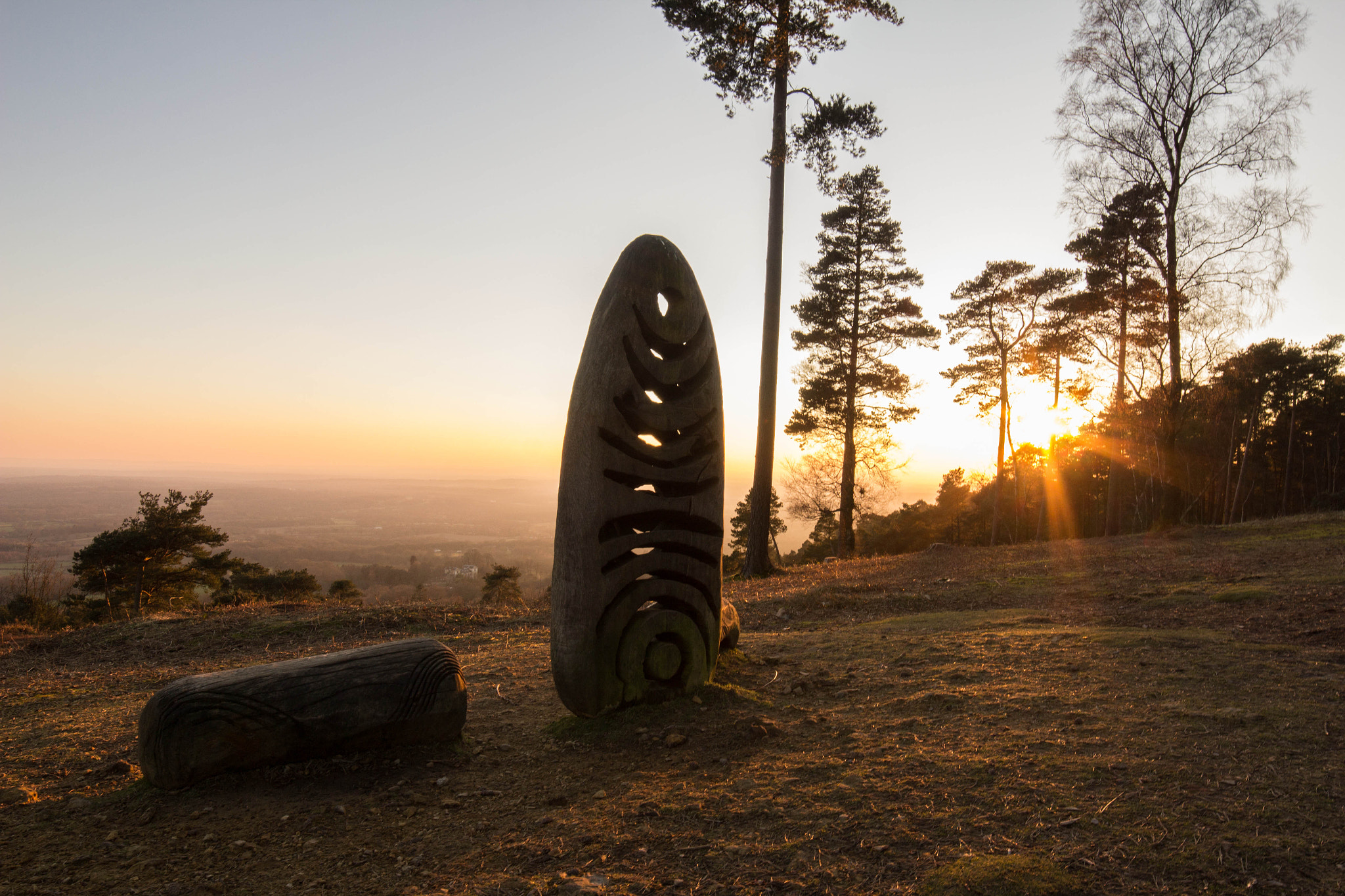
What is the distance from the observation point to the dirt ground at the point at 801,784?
9.67 feet

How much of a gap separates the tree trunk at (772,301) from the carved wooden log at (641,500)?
7.40 metres

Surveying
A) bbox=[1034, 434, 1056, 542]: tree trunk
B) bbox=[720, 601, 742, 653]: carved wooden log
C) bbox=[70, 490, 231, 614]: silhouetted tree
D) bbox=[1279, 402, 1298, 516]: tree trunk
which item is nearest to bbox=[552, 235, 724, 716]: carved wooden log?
bbox=[720, 601, 742, 653]: carved wooden log

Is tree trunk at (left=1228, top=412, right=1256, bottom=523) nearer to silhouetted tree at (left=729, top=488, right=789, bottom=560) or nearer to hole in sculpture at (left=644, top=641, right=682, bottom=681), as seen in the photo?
silhouetted tree at (left=729, top=488, right=789, bottom=560)

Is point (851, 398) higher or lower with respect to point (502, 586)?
higher

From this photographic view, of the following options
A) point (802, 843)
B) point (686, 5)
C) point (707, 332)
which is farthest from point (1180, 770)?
point (686, 5)

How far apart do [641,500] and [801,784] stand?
2181 millimetres

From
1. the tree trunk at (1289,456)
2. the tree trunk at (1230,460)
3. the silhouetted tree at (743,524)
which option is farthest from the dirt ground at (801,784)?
the tree trunk at (1289,456)

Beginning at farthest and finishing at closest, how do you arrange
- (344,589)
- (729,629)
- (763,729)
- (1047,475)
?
(1047,475) → (344,589) → (729,629) → (763,729)

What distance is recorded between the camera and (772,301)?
1294 cm

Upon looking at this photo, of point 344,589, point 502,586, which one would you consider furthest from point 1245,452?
point 344,589

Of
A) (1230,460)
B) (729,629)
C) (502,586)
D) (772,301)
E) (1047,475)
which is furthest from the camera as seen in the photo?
(1047,475)

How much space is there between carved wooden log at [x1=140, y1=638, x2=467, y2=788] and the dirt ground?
0.46 feet

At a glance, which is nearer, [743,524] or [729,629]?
[729,629]

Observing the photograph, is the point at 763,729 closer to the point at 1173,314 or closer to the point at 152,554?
the point at 152,554
